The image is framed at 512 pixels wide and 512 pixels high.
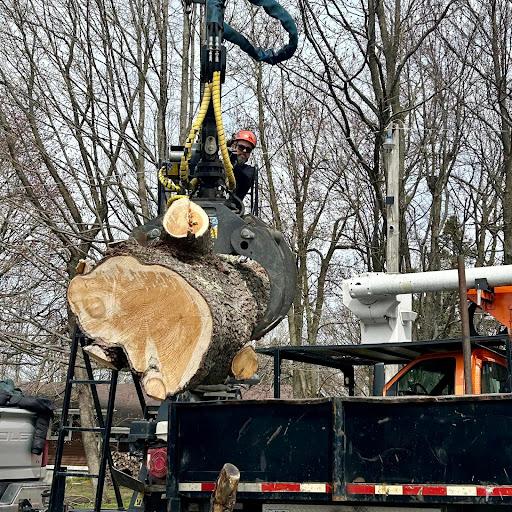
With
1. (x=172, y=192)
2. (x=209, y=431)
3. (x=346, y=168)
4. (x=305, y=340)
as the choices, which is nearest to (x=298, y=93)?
(x=346, y=168)

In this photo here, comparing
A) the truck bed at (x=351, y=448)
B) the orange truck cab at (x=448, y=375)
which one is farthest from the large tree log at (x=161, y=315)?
the orange truck cab at (x=448, y=375)

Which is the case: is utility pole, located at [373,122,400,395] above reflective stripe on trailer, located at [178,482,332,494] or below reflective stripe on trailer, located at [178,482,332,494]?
above

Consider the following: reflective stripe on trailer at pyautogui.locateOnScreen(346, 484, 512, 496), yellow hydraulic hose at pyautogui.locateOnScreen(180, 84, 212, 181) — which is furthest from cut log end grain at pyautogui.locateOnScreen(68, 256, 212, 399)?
yellow hydraulic hose at pyautogui.locateOnScreen(180, 84, 212, 181)

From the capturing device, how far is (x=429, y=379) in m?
7.97

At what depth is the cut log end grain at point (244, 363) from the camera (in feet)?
22.2

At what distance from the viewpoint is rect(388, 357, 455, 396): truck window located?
25.7 ft

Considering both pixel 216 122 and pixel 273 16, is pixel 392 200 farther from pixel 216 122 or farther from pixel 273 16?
pixel 216 122

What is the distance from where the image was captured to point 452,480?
5117 millimetres

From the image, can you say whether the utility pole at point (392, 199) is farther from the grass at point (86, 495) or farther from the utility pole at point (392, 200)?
the grass at point (86, 495)

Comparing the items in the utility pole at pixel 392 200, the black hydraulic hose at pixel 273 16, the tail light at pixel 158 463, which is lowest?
the tail light at pixel 158 463

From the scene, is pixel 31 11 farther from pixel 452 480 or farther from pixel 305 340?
pixel 452 480

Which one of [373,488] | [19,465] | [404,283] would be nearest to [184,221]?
[373,488]

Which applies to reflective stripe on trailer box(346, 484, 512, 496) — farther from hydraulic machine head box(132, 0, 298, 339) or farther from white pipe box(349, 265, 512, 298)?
white pipe box(349, 265, 512, 298)

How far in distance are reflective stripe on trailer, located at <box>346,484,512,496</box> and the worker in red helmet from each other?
3.74m
